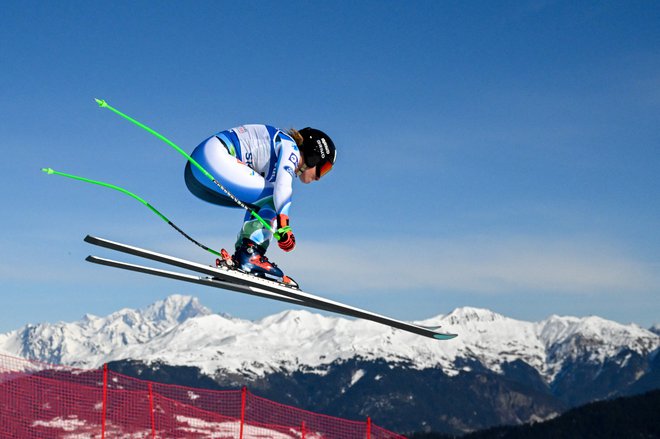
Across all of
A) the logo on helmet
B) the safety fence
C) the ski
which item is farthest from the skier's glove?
the safety fence

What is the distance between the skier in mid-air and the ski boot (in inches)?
14.2

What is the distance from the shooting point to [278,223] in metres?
5.89

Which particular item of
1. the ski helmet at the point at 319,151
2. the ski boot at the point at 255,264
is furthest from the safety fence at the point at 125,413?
the ski helmet at the point at 319,151

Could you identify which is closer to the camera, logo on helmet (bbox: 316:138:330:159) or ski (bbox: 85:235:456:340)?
ski (bbox: 85:235:456:340)

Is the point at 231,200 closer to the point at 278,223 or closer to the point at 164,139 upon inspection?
the point at 278,223

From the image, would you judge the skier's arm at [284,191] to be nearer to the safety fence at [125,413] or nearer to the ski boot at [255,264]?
the ski boot at [255,264]

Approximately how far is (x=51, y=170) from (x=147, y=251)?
86 cm

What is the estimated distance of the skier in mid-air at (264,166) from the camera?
5906mm

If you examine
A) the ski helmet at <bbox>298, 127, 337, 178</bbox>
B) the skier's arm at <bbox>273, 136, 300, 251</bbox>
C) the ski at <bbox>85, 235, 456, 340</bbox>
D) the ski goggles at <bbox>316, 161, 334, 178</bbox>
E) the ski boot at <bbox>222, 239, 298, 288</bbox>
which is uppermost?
the ski helmet at <bbox>298, 127, 337, 178</bbox>

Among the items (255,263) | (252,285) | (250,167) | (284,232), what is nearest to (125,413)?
(255,263)

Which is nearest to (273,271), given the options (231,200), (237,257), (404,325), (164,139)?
(237,257)

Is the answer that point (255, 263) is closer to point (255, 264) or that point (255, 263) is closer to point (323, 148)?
point (255, 264)

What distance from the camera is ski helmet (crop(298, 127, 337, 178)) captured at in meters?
6.05

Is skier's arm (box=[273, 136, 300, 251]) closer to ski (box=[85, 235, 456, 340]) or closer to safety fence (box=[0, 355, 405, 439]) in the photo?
ski (box=[85, 235, 456, 340])
